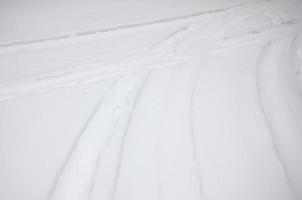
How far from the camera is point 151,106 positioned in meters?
0.92

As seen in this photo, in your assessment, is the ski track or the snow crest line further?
the snow crest line

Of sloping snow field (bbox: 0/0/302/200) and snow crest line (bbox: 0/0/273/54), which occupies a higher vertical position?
snow crest line (bbox: 0/0/273/54)

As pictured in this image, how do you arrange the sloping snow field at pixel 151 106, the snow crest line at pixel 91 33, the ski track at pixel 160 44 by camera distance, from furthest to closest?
the snow crest line at pixel 91 33 < the ski track at pixel 160 44 < the sloping snow field at pixel 151 106

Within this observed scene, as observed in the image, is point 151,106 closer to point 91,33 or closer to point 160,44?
point 160,44

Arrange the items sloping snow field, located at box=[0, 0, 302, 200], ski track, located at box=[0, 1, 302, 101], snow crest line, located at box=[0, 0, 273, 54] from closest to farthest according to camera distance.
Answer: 1. sloping snow field, located at box=[0, 0, 302, 200]
2. ski track, located at box=[0, 1, 302, 101]
3. snow crest line, located at box=[0, 0, 273, 54]

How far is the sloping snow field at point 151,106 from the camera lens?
73 centimetres

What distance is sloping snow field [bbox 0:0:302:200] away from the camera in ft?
2.40

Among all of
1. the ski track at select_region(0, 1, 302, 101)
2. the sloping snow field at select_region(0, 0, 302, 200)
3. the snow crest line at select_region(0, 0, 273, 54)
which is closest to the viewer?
the sloping snow field at select_region(0, 0, 302, 200)

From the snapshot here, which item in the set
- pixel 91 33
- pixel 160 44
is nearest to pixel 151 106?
pixel 160 44

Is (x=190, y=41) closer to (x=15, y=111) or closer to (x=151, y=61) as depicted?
(x=151, y=61)

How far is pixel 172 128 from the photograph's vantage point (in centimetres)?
85

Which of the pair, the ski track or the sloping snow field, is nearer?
the sloping snow field

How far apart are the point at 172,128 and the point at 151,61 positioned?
0.38 m

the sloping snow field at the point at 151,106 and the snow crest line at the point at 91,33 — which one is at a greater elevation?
the snow crest line at the point at 91,33
